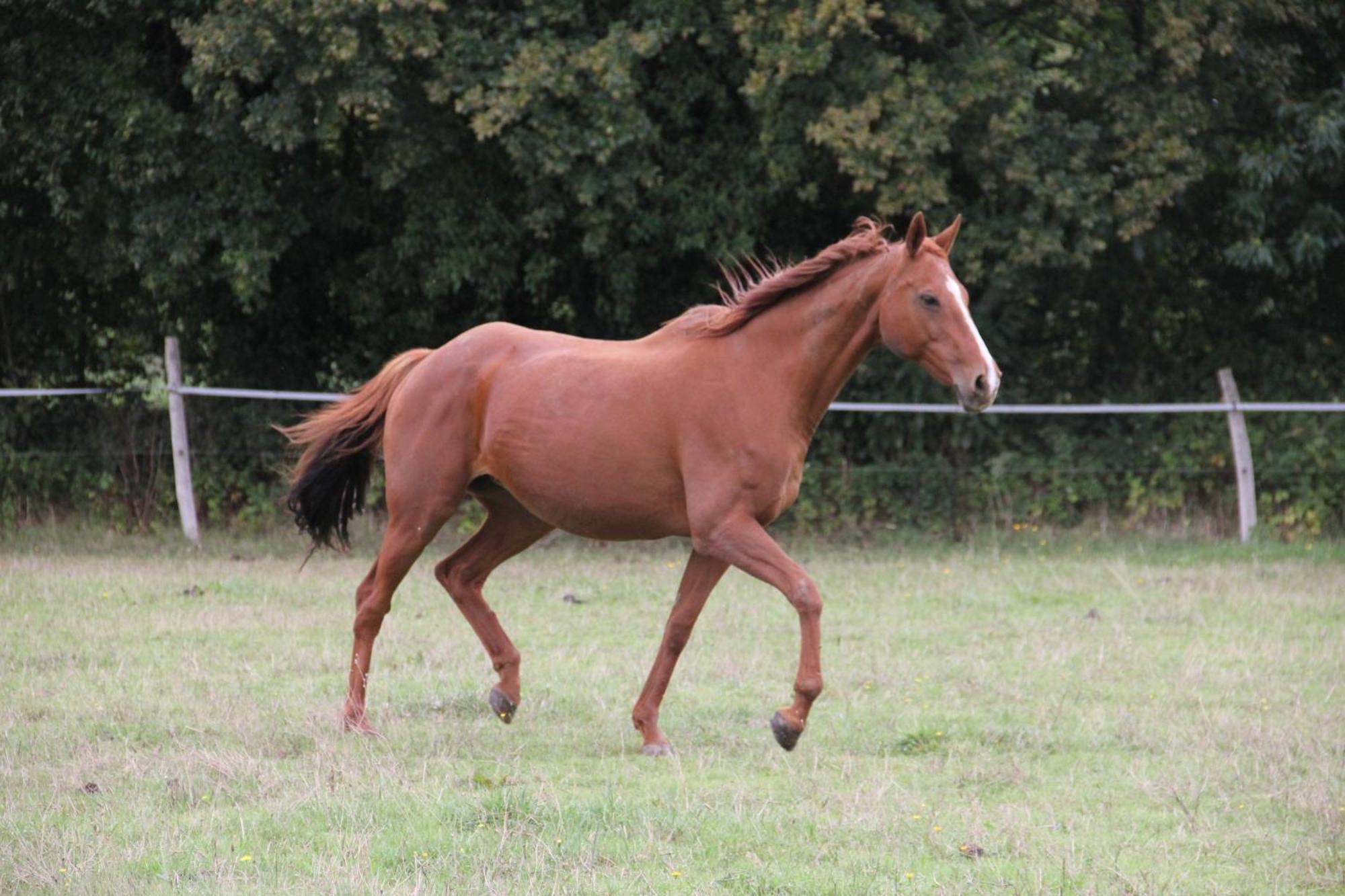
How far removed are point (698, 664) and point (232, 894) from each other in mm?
4390

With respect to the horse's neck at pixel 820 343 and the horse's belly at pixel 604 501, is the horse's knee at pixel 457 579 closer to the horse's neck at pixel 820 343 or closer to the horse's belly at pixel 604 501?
the horse's belly at pixel 604 501

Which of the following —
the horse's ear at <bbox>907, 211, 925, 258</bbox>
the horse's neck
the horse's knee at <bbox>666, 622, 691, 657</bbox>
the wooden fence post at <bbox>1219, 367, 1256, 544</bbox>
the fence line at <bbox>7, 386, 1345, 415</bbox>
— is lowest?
the wooden fence post at <bbox>1219, 367, 1256, 544</bbox>

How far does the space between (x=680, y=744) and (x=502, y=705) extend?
0.85 meters

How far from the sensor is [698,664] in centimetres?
859

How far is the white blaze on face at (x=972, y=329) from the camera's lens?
236 inches

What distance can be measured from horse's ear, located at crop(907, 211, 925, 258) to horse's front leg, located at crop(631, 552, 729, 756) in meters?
1.48

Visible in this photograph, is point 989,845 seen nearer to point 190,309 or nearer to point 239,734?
point 239,734

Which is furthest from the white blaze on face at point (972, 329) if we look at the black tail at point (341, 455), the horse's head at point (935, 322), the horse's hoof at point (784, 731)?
the black tail at point (341, 455)

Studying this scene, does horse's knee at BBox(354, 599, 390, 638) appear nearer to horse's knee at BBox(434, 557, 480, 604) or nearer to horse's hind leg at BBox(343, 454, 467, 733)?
horse's hind leg at BBox(343, 454, 467, 733)

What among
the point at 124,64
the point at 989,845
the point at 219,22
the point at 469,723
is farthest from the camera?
the point at 124,64

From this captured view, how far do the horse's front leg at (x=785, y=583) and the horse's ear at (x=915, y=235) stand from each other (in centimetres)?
123

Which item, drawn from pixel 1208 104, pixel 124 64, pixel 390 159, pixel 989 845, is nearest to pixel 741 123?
pixel 390 159

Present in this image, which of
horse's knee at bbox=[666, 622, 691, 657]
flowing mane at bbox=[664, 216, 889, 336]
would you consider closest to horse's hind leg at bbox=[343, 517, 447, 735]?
horse's knee at bbox=[666, 622, 691, 657]

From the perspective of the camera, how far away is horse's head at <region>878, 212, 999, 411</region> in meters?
6.04
